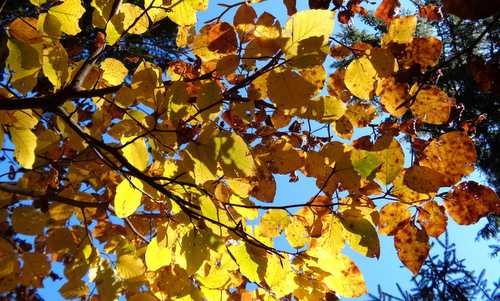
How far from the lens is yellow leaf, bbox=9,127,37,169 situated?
127cm

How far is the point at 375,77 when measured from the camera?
3.89ft

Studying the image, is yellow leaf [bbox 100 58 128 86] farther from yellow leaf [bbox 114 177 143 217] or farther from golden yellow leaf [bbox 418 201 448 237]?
golden yellow leaf [bbox 418 201 448 237]

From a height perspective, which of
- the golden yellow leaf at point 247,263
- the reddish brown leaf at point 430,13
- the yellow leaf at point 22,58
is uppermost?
the reddish brown leaf at point 430,13

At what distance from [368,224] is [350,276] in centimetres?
43

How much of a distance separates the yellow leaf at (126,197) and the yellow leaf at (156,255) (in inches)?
7.2

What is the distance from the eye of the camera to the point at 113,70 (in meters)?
1.51

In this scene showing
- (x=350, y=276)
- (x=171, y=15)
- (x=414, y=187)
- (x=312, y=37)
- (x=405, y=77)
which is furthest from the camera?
(x=350, y=276)

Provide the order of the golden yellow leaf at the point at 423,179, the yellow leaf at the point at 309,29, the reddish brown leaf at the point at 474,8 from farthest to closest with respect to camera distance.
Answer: the golden yellow leaf at the point at 423,179, the yellow leaf at the point at 309,29, the reddish brown leaf at the point at 474,8

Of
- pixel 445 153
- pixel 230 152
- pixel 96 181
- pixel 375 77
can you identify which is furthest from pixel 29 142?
pixel 445 153

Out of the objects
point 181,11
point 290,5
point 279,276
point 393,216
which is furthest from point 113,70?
point 393,216

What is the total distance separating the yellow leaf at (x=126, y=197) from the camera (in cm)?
121

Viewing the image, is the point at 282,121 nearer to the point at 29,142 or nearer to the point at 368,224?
the point at 368,224

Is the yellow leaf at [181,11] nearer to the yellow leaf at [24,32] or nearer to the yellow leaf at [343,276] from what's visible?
the yellow leaf at [24,32]

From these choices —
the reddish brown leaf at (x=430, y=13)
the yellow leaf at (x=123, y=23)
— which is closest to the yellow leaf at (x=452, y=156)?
the reddish brown leaf at (x=430, y=13)
